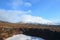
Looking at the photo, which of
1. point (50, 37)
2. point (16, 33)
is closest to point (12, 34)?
point (16, 33)

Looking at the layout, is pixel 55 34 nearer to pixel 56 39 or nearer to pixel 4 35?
pixel 56 39

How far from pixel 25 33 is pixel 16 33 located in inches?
70.8

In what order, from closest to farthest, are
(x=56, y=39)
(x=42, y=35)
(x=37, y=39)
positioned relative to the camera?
(x=56, y=39), (x=37, y=39), (x=42, y=35)

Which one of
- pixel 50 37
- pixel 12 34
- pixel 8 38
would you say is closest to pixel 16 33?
pixel 12 34

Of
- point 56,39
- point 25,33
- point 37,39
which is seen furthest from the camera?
point 25,33

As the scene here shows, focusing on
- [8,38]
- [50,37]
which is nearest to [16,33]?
[8,38]

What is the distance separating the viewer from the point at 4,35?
22125 mm

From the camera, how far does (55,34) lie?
2259cm

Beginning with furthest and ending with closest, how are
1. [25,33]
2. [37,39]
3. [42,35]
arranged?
1. [25,33]
2. [42,35]
3. [37,39]

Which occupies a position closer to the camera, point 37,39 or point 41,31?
point 37,39

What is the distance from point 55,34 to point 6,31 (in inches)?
263

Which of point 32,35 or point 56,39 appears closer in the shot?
point 56,39

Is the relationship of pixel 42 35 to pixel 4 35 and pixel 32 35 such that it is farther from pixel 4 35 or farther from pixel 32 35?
pixel 4 35

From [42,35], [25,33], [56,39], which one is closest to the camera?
[56,39]
